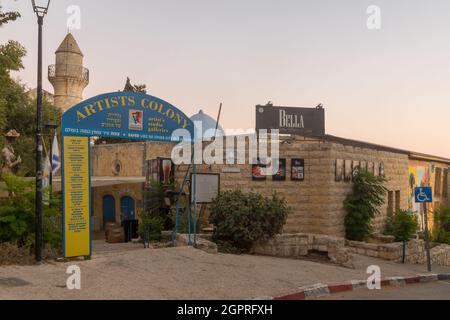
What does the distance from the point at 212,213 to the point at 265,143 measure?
13.7 ft

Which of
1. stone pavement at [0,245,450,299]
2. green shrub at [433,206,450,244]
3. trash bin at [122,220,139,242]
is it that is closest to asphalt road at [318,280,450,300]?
stone pavement at [0,245,450,299]

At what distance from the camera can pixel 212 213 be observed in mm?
11766

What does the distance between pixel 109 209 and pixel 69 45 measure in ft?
60.7

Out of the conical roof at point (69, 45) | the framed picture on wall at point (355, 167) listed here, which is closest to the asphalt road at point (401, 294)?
the framed picture on wall at point (355, 167)

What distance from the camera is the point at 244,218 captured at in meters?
11.2

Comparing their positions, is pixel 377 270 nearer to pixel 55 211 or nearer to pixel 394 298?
pixel 394 298

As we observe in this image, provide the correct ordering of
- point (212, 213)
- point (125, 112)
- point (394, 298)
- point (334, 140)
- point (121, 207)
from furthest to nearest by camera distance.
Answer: point (121, 207) < point (334, 140) < point (212, 213) < point (125, 112) < point (394, 298)

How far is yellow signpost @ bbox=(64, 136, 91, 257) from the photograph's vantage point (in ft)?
29.7

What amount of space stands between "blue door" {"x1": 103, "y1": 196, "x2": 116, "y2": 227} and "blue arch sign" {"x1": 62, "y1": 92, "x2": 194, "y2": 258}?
1421 centimetres

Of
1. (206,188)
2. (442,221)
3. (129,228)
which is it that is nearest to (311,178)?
(206,188)

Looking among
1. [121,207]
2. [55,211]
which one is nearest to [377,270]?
[55,211]

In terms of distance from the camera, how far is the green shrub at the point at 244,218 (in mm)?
11297

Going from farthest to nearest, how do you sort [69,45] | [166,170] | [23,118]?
[69,45]
[23,118]
[166,170]

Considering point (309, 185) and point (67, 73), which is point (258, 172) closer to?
point (309, 185)
